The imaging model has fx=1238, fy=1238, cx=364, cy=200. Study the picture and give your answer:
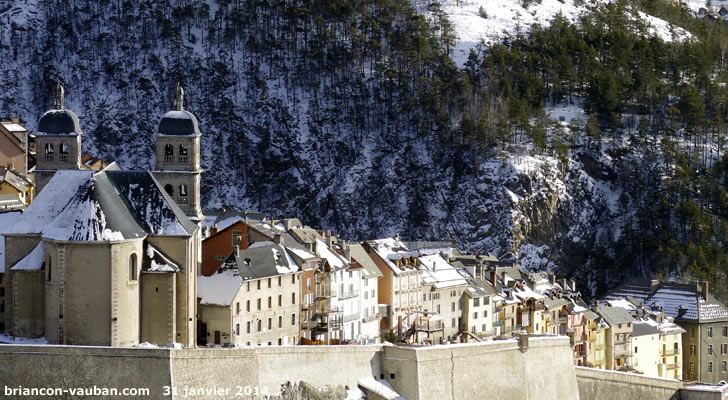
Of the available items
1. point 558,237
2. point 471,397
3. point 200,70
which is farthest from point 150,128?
point 471,397

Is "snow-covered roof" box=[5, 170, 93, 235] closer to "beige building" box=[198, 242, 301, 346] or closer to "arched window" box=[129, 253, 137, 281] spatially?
A: "arched window" box=[129, 253, 137, 281]

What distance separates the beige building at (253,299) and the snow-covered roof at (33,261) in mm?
10337

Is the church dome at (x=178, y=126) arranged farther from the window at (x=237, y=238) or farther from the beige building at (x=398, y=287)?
the beige building at (x=398, y=287)

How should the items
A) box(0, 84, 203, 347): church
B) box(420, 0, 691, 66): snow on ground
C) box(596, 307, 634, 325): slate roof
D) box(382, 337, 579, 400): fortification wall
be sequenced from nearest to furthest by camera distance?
box(0, 84, 203, 347): church → box(382, 337, 579, 400): fortification wall → box(596, 307, 634, 325): slate roof → box(420, 0, 691, 66): snow on ground

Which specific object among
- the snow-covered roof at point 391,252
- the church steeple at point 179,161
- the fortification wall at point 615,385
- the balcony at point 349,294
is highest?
the church steeple at point 179,161

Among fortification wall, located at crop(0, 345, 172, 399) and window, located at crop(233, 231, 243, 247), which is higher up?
window, located at crop(233, 231, 243, 247)

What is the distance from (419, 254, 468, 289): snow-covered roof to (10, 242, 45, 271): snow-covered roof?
37168mm

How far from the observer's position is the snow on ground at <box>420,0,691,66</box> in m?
164

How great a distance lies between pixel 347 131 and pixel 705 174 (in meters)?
43.1

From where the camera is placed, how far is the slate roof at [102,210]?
67.4 m

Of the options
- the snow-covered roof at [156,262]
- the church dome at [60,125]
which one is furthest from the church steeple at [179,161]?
the snow-covered roof at [156,262]

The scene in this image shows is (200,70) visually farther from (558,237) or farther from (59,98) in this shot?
(59,98)

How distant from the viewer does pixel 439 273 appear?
101 meters

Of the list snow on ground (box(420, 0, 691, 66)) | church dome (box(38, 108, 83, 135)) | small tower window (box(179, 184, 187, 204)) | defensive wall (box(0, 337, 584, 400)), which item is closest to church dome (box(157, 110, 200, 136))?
small tower window (box(179, 184, 187, 204))
